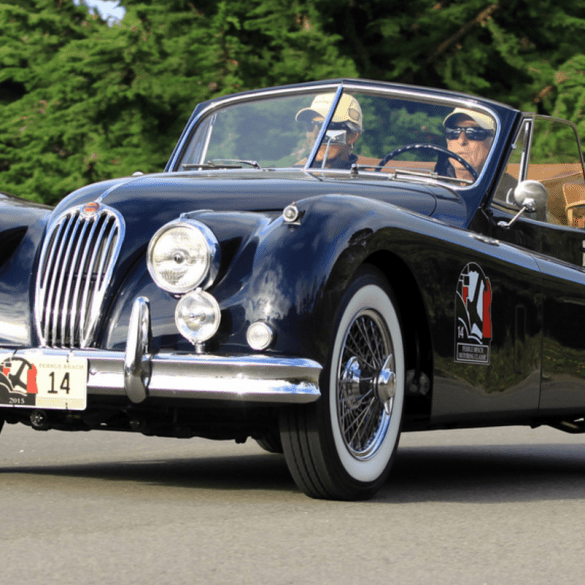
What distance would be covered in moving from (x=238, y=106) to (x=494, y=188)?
164cm

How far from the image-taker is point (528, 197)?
6.14 m

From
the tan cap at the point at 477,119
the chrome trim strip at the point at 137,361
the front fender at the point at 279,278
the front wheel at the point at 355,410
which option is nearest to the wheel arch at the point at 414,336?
the front wheel at the point at 355,410

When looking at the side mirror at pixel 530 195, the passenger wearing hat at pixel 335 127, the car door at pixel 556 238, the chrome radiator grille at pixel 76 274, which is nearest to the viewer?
the chrome radiator grille at pixel 76 274

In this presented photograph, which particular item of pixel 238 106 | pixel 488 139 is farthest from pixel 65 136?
pixel 488 139

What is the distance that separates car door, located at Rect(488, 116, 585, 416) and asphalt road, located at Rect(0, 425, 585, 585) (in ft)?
1.62

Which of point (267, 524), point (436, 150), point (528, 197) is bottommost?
point (267, 524)

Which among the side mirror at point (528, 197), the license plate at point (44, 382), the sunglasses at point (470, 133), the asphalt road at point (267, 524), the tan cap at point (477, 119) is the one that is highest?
the tan cap at point (477, 119)

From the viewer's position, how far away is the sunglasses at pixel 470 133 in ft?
21.1

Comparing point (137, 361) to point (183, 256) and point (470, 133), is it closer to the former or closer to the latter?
point (183, 256)

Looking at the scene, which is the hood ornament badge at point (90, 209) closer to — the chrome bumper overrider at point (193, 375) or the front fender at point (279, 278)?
the front fender at point (279, 278)

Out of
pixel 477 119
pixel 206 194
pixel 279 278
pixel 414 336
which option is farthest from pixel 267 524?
pixel 477 119

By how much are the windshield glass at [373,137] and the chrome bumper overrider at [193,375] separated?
2071mm

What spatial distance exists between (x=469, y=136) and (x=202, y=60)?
36.9 ft

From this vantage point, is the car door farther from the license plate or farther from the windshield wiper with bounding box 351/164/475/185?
the license plate
